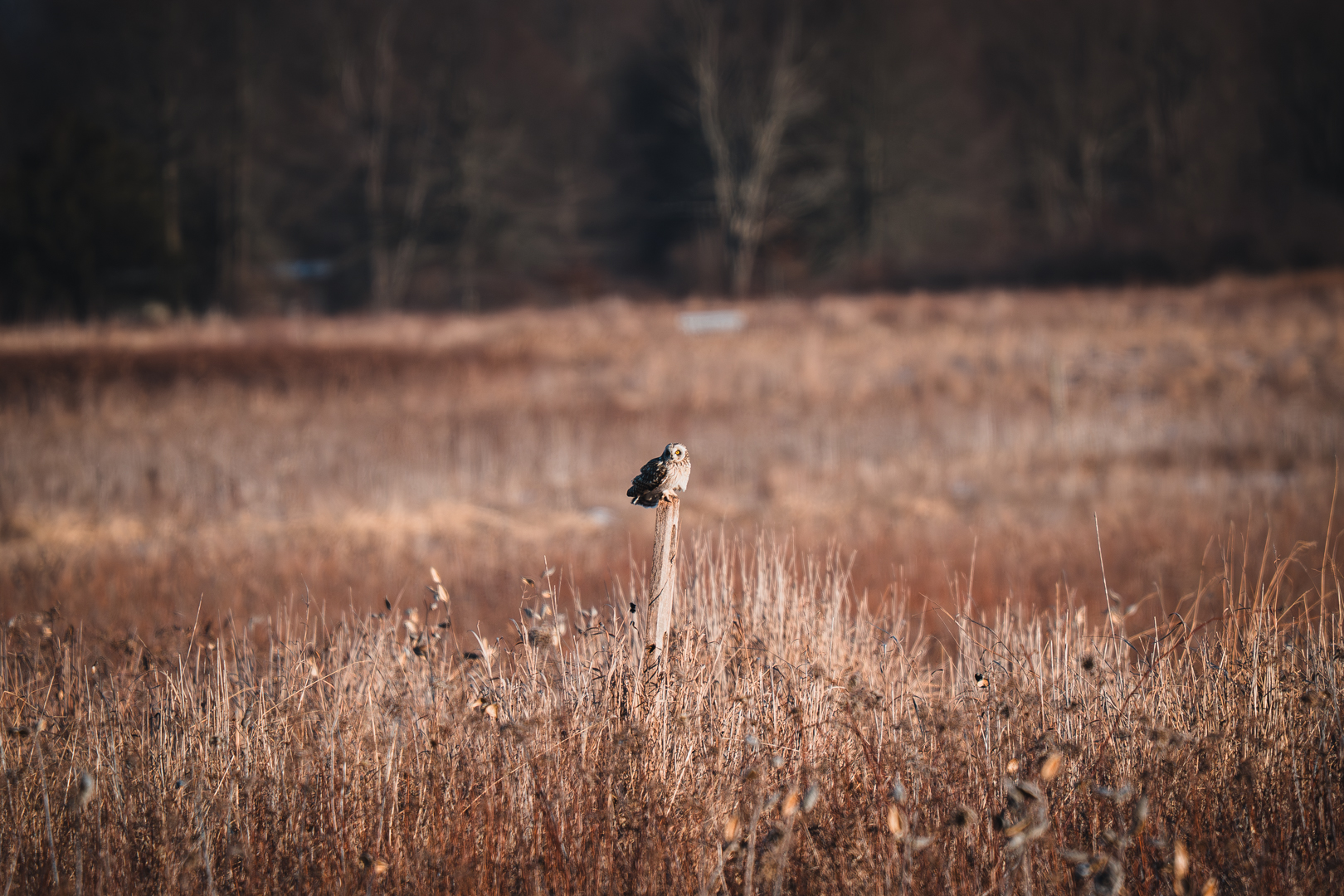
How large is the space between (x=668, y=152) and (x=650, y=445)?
31.5 metres

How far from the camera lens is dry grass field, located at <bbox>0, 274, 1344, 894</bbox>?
2.96 metres

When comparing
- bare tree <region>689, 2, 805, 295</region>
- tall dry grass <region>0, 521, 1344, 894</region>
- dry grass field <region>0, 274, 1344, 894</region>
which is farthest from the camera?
bare tree <region>689, 2, 805, 295</region>

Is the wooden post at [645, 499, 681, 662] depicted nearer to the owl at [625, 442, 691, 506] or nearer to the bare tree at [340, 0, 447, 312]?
the owl at [625, 442, 691, 506]

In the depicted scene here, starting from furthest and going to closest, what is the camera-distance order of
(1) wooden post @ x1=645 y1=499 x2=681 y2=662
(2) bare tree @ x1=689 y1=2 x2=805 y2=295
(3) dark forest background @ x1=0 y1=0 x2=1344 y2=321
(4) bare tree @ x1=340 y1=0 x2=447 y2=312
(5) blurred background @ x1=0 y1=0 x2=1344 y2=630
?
(4) bare tree @ x1=340 y1=0 x2=447 y2=312 → (2) bare tree @ x1=689 y1=2 x2=805 y2=295 → (3) dark forest background @ x1=0 y1=0 x2=1344 y2=321 → (5) blurred background @ x1=0 y1=0 x2=1344 y2=630 → (1) wooden post @ x1=645 y1=499 x2=681 y2=662

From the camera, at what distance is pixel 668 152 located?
42.8 metres

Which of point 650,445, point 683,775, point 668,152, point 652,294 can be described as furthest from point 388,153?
point 683,775

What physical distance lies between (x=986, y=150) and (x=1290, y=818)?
41.0 meters

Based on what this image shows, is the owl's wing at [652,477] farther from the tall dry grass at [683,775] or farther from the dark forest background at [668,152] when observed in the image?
the dark forest background at [668,152]

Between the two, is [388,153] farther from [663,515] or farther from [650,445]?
[663,515]

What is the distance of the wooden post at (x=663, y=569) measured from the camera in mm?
3100

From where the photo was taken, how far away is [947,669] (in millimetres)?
4648

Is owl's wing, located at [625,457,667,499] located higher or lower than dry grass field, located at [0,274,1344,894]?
higher

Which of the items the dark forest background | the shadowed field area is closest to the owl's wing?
the shadowed field area

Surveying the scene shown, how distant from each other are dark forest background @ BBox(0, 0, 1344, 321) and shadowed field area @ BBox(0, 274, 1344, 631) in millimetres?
8886
